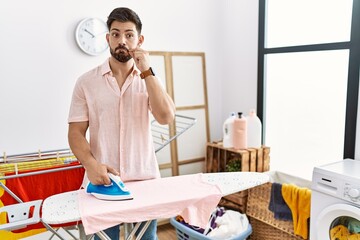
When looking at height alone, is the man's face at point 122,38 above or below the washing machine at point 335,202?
above

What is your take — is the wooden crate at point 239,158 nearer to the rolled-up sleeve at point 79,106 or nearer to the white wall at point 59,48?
the white wall at point 59,48

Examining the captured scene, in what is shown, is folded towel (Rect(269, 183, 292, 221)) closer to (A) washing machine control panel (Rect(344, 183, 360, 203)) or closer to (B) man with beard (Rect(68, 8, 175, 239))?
(A) washing machine control panel (Rect(344, 183, 360, 203))

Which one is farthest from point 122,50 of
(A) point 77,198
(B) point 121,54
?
(A) point 77,198

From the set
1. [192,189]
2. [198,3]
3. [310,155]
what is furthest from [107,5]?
[310,155]

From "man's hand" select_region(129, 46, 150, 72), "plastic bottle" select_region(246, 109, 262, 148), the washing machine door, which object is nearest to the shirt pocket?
"man's hand" select_region(129, 46, 150, 72)

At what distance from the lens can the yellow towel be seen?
2.09 meters

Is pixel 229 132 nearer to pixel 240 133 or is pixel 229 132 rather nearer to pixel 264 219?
pixel 240 133

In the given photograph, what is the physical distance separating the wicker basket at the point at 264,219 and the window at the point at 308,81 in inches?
12.0

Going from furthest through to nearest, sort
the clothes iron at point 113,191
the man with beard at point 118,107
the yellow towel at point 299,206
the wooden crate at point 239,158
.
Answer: the wooden crate at point 239,158
the yellow towel at point 299,206
the man with beard at point 118,107
the clothes iron at point 113,191

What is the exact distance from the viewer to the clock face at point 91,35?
2469 millimetres

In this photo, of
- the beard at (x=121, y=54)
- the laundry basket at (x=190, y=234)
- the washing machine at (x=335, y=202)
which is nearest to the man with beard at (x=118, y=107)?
the beard at (x=121, y=54)

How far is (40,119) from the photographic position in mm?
2416

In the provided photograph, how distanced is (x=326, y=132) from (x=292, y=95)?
42 cm

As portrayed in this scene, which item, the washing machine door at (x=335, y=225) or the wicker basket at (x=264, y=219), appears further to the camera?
the wicker basket at (x=264, y=219)
